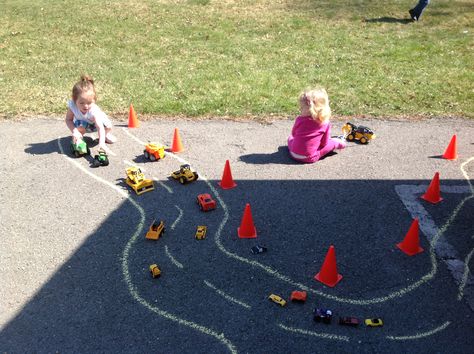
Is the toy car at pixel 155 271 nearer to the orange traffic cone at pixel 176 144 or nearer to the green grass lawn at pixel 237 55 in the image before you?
the orange traffic cone at pixel 176 144

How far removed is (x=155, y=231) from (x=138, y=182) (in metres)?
1.16

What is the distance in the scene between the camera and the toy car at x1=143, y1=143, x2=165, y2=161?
7.57 meters

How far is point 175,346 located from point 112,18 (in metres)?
14.0

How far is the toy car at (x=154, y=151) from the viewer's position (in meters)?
7.57

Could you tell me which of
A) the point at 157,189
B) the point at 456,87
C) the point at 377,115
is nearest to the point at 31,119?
the point at 157,189

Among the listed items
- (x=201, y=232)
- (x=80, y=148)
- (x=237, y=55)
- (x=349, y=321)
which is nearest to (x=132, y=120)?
(x=80, y=148)

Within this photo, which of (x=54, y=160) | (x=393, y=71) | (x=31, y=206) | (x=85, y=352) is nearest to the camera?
(x=85, y=352)

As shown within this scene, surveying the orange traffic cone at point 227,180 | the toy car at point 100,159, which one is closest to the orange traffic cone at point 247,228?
the orange traffic cone at point 227,180

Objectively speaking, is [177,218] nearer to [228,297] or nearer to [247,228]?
[247,228]

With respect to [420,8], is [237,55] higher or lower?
lower

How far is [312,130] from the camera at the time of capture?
7457 millimetres

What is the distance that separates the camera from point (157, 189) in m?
6.95

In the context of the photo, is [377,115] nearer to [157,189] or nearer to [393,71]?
[393,71]

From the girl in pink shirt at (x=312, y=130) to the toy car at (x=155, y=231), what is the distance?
2.68m
